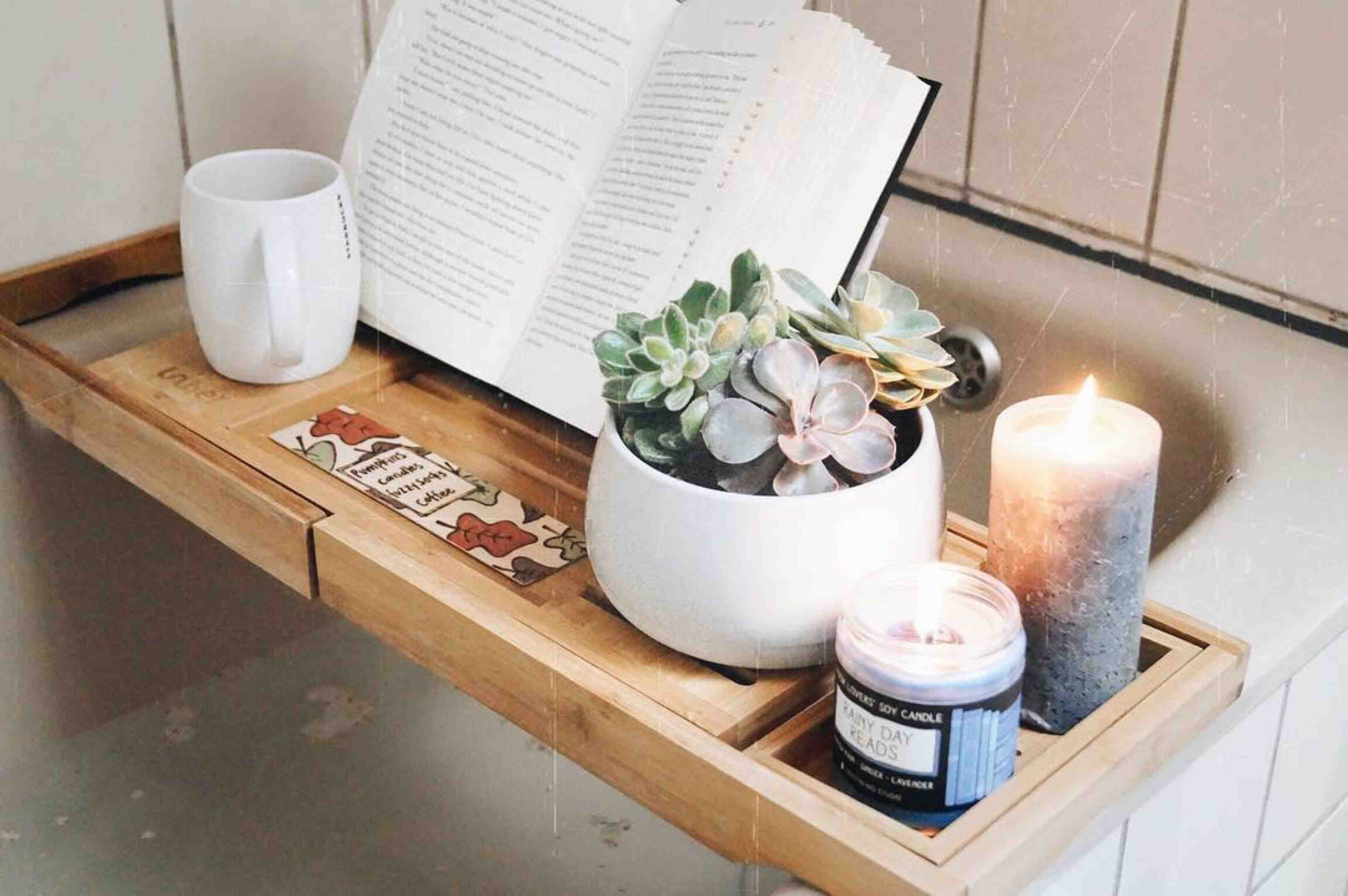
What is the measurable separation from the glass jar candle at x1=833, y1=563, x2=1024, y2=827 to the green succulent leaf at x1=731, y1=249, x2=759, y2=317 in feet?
0.37

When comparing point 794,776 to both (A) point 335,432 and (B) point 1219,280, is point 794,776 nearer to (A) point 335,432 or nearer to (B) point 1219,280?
(A) point 335,432

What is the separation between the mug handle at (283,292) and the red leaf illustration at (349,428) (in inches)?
1.3

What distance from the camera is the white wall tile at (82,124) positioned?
78 cm

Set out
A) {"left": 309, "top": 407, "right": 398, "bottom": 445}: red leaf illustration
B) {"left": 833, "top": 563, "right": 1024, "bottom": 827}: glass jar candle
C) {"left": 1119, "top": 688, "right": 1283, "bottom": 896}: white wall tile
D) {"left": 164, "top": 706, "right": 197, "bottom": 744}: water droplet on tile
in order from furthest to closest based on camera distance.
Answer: {"left": 164, "top": 706, "right": 197, "bottom": 744}: water droplet on tile
{"left": 309, "top": 407, "right": 398, "bottom": 445}: red leaf illustration
{"left": 1119, "top": 688, "right": 1283, "bottom": 896}: white wall tile
{"left": 833, "top": 563, "right": 1024, "bottom": 827}: glass jar candle

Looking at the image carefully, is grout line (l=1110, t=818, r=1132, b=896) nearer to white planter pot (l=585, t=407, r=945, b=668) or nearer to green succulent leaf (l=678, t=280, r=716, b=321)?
white planter pot (l=585, t=407, r=945, b=668)

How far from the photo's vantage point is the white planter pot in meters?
0.51

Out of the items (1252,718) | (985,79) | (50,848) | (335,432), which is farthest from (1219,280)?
(50,848)

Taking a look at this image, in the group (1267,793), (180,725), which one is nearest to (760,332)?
(1267,793)

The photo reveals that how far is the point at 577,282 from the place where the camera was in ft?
2.38

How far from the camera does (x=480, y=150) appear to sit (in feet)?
2.50

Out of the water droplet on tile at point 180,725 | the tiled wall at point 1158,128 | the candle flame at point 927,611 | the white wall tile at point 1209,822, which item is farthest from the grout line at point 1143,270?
the water droplet on tile at point 180,725

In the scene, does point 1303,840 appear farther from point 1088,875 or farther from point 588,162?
point 588,162

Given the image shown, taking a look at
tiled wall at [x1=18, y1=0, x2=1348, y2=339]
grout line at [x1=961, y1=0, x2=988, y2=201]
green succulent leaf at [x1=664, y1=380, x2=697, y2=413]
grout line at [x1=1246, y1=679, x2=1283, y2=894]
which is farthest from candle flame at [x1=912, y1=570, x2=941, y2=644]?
grout line at [x1=961, y1=0, x2=988, y2=201]

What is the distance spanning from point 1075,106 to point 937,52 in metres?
0.12
